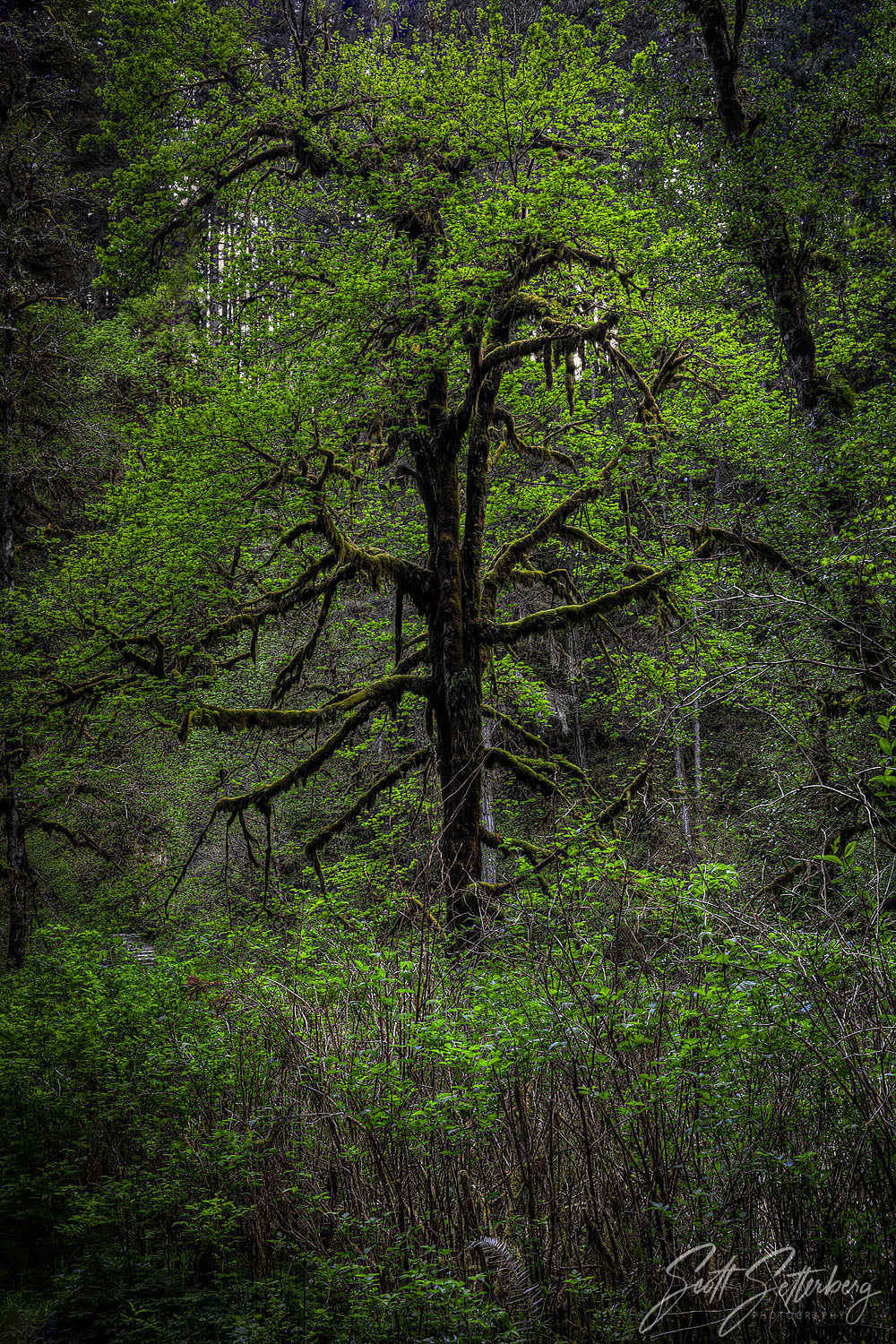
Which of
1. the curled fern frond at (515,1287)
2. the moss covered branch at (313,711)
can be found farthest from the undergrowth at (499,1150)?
the moss covered branch at (313,711)

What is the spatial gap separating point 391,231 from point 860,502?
6717 millimetres

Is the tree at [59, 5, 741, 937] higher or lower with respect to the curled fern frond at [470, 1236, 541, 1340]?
higher

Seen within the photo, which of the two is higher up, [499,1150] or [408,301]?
[408,301]

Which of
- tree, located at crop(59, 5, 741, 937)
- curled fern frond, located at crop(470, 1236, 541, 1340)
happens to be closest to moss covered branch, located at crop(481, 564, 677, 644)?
tree, located at crop(59, 5, 741, 937)

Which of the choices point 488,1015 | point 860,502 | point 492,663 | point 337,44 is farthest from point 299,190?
point 488,1015

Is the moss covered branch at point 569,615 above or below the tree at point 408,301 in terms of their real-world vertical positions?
below

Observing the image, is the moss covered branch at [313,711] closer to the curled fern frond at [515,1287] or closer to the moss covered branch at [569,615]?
the moss covered branch at [569,615]

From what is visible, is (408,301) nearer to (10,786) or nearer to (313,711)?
(313,711)

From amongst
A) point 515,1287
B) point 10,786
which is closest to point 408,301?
point 10,786

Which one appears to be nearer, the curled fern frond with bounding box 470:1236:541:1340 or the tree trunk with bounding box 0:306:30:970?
the curled fern frond with bounding box 470:1236:541:1340

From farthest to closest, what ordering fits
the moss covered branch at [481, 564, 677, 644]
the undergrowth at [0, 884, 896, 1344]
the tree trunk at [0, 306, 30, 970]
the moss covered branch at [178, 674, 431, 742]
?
the tree trunk at [0, 306, 30, 970] < the moss covered branch at [481, 564, 677, 644] < the moss covered branch at [178, 674, 431, 742] < the undergrowth at [0, 884, 896, 1344]

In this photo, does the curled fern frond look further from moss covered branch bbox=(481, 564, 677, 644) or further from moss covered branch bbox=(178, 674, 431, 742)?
moss covered branch bbox=(481, 564, 677, 644)

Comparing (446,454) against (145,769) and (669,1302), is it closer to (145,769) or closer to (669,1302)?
(145,769)

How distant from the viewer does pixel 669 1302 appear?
111 inches
